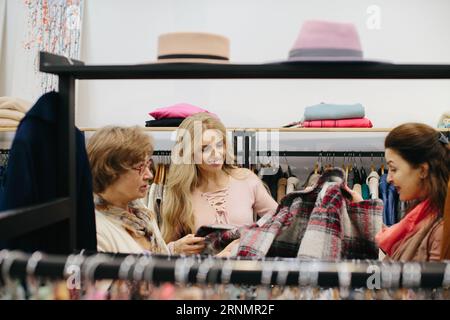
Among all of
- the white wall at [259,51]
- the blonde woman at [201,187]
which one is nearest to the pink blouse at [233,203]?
the blonde woman at [201,187]

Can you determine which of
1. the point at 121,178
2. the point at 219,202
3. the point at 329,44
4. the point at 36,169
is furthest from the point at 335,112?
the point at 36,169

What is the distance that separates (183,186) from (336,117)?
53.7 inches

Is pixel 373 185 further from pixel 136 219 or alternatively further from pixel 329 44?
pixel 329 44

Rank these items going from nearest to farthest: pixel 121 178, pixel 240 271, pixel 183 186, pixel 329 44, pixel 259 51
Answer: pixel 240 271 → pixel 329 44 → pixel 121 178 → pixel 183 186 → pixel 259 51

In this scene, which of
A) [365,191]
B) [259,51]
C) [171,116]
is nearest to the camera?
[365,191]

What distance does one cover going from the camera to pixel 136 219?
1520mm

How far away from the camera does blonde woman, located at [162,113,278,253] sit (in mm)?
2180

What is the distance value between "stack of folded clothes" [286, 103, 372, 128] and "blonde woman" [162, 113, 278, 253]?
0.94 metres

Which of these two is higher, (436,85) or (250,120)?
(436,85)

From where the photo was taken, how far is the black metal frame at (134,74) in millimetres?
932
